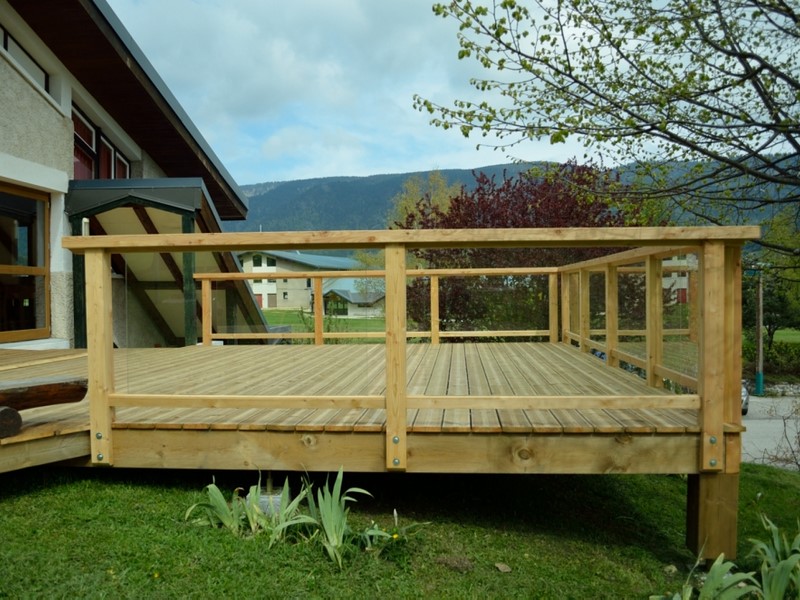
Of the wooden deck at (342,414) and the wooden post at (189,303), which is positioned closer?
the wooden deck at (342,414)

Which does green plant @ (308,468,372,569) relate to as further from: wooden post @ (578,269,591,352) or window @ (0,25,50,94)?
window @ (0,25,50,94)

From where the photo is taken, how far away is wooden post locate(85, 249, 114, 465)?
364cm

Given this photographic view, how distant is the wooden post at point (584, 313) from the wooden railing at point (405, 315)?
1.94m

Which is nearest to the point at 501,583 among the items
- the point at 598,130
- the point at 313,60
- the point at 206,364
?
the point at 206,364

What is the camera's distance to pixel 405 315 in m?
3.55

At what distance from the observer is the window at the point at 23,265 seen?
7.10 m

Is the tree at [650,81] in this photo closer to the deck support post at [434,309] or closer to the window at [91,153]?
the deck support post at [434,309]

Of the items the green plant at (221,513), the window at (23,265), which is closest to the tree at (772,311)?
the window at (23,265)

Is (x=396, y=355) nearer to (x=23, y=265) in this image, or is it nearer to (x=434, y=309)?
(x=434, y=309)

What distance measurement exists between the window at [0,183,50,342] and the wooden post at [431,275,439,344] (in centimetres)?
471

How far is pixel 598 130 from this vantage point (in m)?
6.10

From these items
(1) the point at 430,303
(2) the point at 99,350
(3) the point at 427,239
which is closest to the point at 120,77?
(1) the point at 430,303

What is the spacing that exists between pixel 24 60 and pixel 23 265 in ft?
8.57

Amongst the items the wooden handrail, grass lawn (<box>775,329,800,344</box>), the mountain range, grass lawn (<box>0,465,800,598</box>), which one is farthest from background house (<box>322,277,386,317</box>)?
the mountain range
